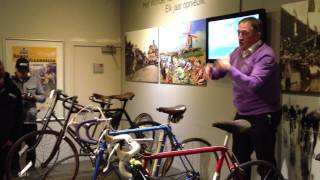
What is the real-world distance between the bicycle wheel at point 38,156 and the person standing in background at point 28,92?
1.98 ft

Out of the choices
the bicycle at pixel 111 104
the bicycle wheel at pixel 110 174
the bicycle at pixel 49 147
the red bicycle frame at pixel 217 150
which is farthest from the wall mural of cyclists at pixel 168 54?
the bicycle wheel at pixel 110 174

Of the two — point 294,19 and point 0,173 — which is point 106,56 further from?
point 294,19

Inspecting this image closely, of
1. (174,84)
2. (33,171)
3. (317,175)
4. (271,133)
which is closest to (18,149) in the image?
(33,171)

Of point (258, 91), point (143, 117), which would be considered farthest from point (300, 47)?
point (143, 117)

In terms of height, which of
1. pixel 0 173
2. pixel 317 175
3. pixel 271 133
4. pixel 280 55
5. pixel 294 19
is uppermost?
pixel 294 19

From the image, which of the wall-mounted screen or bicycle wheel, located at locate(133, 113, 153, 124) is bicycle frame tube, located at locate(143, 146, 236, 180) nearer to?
the wall-mounted screen

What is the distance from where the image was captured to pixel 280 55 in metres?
3.29

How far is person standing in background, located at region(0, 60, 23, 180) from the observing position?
12.7ft

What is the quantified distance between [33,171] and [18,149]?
37cm

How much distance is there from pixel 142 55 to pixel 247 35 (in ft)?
7.78

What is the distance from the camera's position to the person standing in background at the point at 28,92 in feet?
15.2

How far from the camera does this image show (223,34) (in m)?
3.81

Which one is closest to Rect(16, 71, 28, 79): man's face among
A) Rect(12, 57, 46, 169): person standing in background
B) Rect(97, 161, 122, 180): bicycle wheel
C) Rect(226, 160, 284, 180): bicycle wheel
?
Rect(12, 57, 46, 169): person standing in background

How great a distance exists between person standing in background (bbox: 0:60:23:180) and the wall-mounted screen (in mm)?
1943
